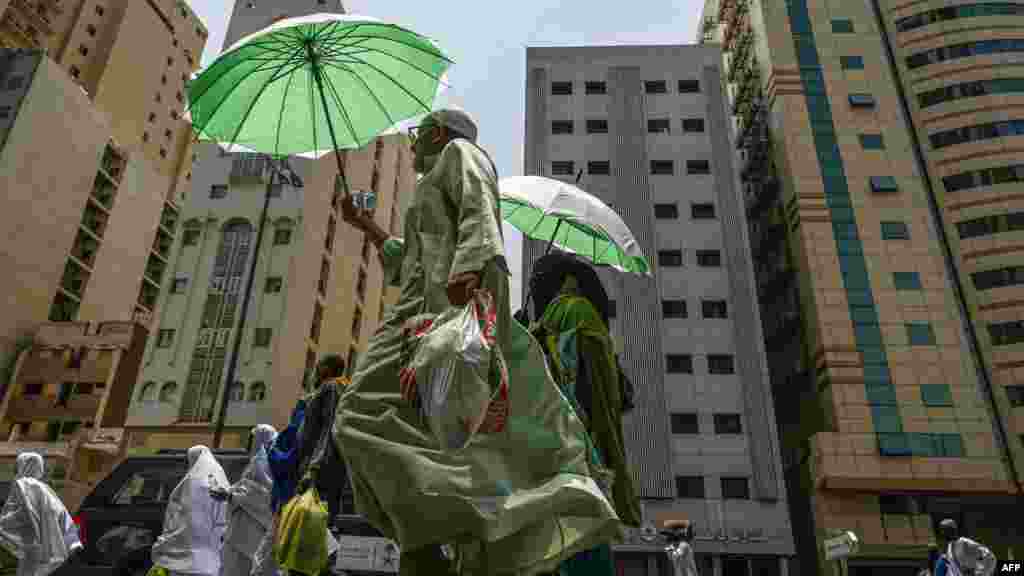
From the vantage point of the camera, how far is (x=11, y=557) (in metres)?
6.91

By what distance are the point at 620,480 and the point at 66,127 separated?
180ft

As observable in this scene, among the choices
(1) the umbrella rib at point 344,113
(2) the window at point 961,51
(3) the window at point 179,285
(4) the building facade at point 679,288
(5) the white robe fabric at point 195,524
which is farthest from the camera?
(3) the window at point 179,285

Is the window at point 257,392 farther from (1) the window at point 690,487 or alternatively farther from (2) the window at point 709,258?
→ (2) the window at point 709,258

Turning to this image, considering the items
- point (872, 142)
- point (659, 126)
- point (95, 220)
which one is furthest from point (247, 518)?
point (95, 220)

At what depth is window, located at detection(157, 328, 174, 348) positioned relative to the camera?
129ft

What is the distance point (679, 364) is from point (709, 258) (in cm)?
665

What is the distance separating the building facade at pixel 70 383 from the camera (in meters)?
39.8

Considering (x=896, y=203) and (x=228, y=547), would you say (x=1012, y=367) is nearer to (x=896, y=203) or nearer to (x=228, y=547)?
(x=896, y=203)

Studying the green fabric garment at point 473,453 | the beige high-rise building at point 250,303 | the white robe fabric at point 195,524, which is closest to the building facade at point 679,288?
the beige high-rise building at point 250,303

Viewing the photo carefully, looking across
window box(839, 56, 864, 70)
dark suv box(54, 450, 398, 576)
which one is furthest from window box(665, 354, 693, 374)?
dark suv box(54, 450, 398, 576)

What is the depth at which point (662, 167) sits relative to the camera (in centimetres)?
4131

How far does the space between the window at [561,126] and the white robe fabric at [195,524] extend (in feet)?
124

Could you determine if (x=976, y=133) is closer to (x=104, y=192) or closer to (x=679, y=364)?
(x=679, y=364)

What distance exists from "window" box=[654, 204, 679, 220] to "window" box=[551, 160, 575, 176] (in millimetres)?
5201
